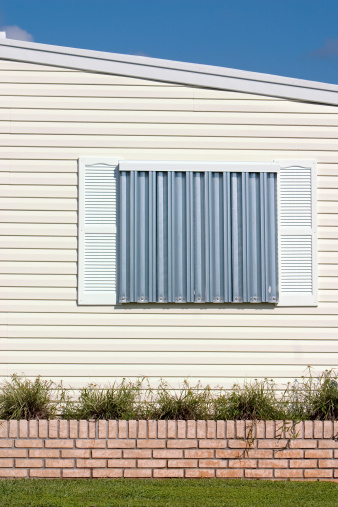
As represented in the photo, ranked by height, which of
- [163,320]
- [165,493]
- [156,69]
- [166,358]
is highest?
[156,69]

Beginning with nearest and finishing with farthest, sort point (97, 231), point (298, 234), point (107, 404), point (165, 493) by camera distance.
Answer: point (165, 493) → point (107, 404) → point (97, 231) → point (298, 234)

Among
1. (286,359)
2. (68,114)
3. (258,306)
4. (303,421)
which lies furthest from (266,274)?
(68,114)

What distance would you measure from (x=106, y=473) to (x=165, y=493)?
76 cm

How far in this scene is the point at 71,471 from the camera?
633 centimetres

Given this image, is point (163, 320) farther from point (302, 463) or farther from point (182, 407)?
point (302, 463)

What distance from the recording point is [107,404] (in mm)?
6539

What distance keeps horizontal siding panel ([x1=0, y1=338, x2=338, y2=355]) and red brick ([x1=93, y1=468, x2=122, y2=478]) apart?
1230 mm

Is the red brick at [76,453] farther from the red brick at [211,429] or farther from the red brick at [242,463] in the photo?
the red brick at [242,463]

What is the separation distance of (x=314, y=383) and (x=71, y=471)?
2564 millimetres

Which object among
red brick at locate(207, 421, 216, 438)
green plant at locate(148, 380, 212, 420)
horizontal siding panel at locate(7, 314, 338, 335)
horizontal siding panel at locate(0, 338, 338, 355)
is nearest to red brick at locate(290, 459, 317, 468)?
red brick at locate(207, 421, 216, 438)

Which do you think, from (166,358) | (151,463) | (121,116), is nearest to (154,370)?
A: (166,358)

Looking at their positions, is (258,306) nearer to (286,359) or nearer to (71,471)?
(286,359)

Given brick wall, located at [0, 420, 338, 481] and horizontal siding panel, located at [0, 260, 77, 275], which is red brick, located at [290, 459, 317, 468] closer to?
brick wall, located at [0, 420, 338, 481]

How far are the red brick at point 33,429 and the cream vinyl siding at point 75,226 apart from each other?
2.43ft
